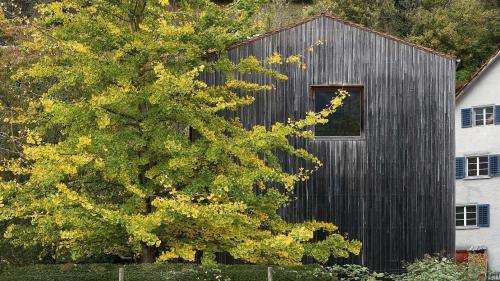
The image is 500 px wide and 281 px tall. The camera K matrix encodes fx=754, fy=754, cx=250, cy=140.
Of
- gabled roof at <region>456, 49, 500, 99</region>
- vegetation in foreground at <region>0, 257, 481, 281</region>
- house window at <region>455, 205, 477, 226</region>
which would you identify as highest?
gabled roof at <region>456, 49, 500, 99</region>

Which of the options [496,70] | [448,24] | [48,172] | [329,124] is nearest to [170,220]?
[48,172]

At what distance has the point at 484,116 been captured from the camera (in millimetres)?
32625

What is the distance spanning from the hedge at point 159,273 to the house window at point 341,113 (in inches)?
161

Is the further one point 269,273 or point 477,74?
point 477,74

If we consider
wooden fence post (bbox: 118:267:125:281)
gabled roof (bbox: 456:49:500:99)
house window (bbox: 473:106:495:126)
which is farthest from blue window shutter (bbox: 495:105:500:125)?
wooden fence post (bbox: 118:267:125:281)

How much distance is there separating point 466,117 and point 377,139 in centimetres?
1604

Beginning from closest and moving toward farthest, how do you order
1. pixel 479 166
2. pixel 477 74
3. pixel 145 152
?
1. pixel 145 152
2. pixel 477 74
3. pixel 479 166

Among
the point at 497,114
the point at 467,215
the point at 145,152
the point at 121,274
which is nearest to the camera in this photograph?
the point at 121,274

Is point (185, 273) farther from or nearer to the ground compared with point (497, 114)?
nearer to the ground

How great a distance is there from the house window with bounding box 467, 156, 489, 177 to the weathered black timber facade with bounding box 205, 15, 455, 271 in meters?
15.8

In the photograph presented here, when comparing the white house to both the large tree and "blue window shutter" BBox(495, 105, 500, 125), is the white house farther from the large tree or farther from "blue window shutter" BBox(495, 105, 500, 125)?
the large tree

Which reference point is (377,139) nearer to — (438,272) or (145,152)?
(438,272)

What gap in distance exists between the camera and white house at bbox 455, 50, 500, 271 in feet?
105

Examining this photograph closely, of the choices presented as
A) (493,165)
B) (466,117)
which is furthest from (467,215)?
(466,117)
